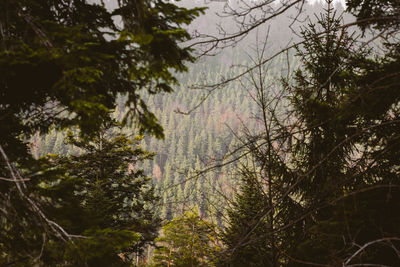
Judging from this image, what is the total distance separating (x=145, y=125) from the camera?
2254mm

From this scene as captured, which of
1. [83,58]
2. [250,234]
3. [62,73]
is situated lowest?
[250,234]

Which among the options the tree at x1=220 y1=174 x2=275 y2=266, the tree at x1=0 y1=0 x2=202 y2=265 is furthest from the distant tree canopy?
the tree at x1=220 y1=174 x2=275 y2=266

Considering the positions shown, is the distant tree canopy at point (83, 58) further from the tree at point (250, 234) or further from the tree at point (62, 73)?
the tree at point (250, 234)

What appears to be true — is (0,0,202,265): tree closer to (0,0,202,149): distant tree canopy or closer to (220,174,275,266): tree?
(0,0,202,149): distant tree canopy

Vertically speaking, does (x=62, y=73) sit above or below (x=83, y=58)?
above

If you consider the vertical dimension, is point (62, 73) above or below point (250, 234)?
above

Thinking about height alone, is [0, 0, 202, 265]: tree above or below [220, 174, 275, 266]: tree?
above

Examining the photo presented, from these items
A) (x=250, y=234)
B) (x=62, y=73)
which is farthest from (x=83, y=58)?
(x=250, y=234)

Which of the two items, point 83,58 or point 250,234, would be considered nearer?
point 83,58

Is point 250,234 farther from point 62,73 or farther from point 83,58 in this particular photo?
point 62,73

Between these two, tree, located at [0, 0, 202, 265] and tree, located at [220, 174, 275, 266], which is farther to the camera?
tree, located at [220, 174, 275, 266]

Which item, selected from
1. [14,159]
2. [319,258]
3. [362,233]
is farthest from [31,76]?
[362,233]

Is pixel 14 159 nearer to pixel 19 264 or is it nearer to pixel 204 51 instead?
pixel 19 264

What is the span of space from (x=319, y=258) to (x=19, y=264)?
3.64 metres
